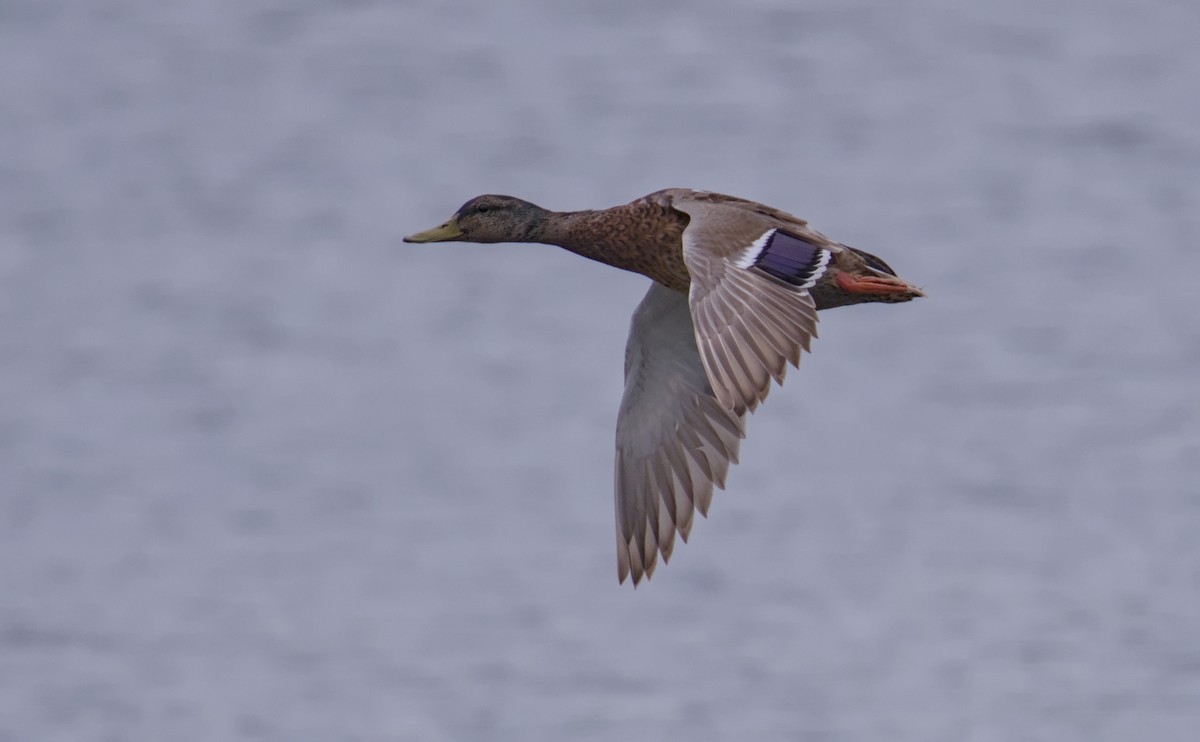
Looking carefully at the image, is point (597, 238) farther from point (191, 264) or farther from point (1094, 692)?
point (191, 264)

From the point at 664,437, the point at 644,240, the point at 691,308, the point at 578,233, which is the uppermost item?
the point at 578,233

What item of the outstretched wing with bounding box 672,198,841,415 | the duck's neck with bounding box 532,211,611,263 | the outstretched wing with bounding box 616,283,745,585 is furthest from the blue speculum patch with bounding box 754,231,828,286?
the outstretched wing with bounding box 616,283,745,585

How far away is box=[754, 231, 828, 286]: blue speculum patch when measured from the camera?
33.0ft

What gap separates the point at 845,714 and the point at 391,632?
3.70 meters

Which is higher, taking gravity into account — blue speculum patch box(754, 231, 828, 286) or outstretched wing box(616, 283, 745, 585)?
blue speculum patch box(754, 231, 828, 286)

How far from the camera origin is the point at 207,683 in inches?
752

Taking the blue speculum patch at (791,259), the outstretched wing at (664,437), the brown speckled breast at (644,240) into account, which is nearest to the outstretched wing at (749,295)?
the blue speculum patch at (791,259)

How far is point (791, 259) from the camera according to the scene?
10.2 metres

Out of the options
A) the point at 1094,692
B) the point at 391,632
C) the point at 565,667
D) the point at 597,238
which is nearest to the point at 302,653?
the point at 391,632

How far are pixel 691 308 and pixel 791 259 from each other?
0.73m

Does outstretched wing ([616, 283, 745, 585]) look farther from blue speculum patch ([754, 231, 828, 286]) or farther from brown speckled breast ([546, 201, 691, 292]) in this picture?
blue speculum patch ([754, 231, 828, 286])

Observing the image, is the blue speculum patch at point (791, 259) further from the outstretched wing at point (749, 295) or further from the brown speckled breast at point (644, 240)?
the brown speckled breast at point (644, 240)

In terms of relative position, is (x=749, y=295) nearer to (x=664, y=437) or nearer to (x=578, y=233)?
(x=578, y=233)

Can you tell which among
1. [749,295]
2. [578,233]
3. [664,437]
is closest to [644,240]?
[578,233]
